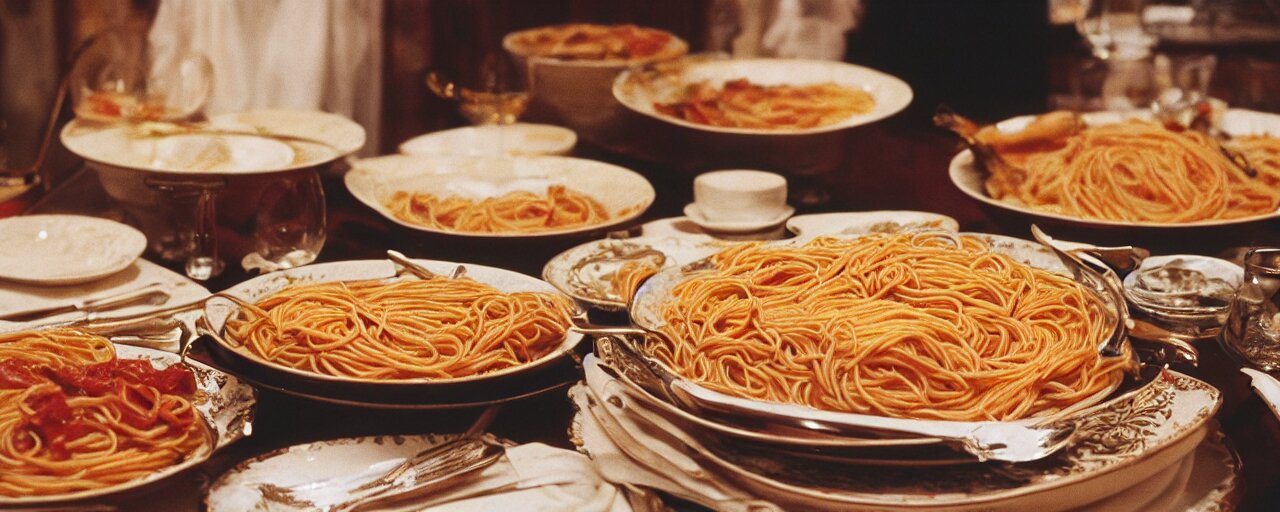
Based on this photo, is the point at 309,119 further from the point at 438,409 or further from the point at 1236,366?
the point at 1236,366

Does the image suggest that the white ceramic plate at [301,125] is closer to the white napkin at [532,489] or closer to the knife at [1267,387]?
the white napkin at [532,489]

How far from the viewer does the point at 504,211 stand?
2266mm

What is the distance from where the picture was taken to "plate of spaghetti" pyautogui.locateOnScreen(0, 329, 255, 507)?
3.84 ft

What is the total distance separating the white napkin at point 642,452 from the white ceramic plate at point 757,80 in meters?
1.29

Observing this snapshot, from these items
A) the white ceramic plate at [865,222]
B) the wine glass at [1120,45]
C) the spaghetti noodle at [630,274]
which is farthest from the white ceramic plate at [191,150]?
the wine glass at [1120,45]

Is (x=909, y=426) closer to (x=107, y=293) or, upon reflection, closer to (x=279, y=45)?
(x=107, y=293)

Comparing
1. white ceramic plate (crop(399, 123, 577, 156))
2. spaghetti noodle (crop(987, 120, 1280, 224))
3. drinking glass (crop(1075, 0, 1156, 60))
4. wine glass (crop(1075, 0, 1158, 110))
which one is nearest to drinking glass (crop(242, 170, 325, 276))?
white ceramic plate (crop(399, 123, 577, 156))

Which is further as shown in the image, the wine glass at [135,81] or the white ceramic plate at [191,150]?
the wine glass at [135,81]

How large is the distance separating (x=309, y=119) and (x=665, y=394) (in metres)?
1.72

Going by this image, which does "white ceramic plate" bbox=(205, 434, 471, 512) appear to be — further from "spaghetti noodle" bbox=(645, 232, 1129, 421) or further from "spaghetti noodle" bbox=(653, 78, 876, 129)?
"spaghetti noodle" bbox=(653, 78, 876, 129)

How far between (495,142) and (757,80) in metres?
0.82

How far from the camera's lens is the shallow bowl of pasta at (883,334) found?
1269mm

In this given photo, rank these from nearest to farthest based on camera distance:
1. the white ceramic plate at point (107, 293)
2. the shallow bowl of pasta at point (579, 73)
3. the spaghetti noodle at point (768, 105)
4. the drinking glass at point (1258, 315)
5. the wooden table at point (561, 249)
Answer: the wooden table at point (561, 249) < the drinking glass at point (1258, 315) < the white ceramic plate at point (107, 293) < the spaghetti noodle at point (768, 105) < the shallow bowl of pasta at point (579, 73)

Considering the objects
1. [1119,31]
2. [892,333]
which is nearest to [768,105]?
[892,333]
